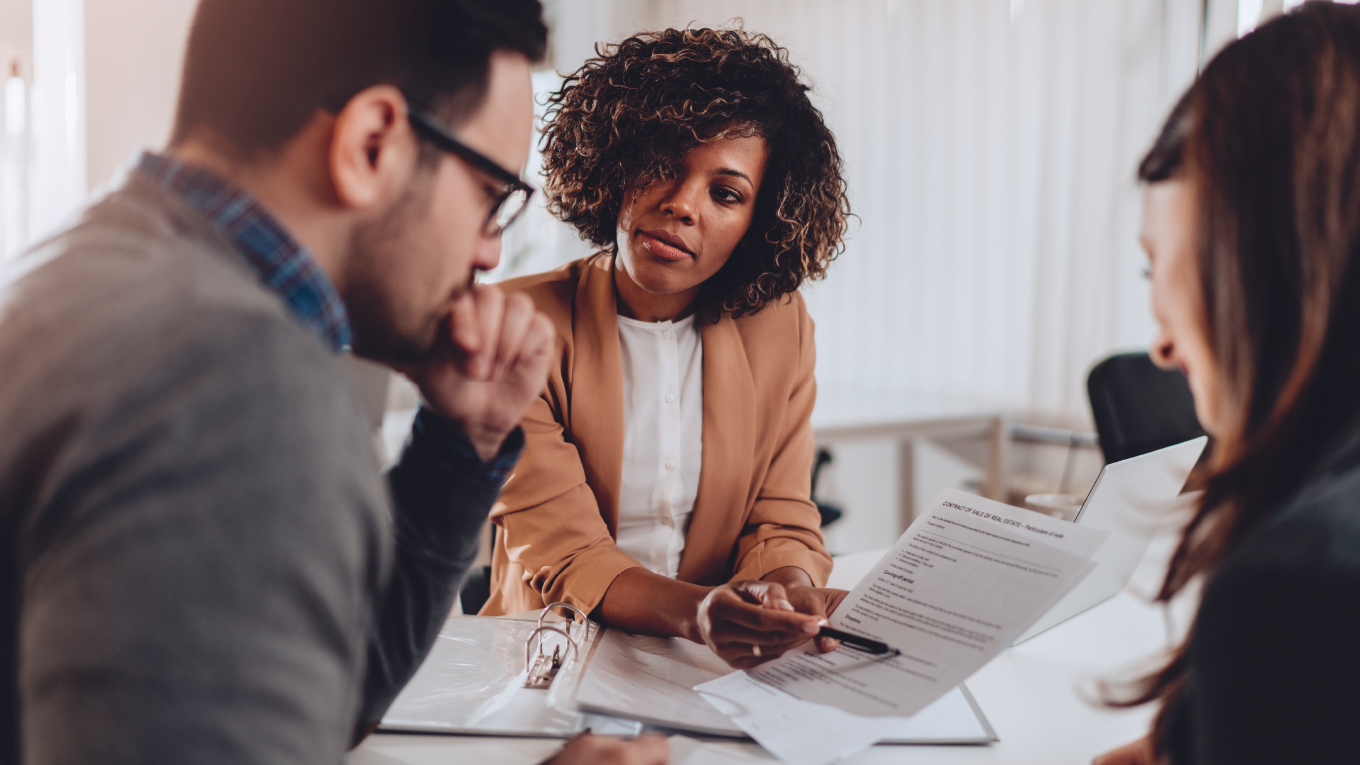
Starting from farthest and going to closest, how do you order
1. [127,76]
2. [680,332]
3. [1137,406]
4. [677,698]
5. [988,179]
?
[988,179]
[127,76]
[1137,406]
[680,332]
[677,698]

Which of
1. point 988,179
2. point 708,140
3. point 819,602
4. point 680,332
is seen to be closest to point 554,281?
point 680,332

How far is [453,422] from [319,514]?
45 cm

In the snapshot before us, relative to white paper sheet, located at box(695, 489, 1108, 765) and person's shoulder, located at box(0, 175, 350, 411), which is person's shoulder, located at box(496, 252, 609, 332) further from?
person's shoulder, located at box(0, 175, 350, 411)

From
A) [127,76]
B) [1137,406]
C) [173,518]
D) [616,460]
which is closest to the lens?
[173,518]

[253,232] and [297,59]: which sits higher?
[297,59]

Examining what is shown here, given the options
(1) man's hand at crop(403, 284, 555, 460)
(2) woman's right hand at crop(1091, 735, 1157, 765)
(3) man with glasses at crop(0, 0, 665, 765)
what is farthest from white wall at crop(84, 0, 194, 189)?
(2) woman's right hand at crop(1091, 735, 1157, 765)

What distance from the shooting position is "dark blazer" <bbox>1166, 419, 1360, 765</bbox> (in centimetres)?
47

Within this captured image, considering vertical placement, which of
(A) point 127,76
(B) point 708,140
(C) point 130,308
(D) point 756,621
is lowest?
(D) point 756,621

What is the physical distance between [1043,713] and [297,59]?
2.99 feet

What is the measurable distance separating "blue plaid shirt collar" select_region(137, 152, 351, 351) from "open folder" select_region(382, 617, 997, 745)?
17.4 inches

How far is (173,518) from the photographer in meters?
0.38

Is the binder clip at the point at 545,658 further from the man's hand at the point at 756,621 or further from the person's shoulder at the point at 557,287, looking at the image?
the person's shoulder at the point at 557,287

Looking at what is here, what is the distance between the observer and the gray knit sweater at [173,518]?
38cm

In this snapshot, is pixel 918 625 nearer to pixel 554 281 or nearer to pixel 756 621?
pixel 756 621
